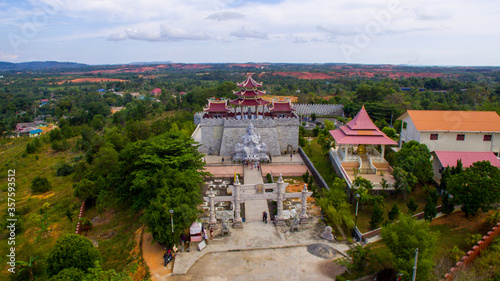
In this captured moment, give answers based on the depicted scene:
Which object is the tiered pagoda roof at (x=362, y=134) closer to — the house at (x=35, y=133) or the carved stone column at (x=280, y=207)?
the carved stone column at (x=280, y=207)

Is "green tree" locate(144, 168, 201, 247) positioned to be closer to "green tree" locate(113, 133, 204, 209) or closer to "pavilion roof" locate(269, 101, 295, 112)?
"green tree" locate(113, 133, 204, 209)

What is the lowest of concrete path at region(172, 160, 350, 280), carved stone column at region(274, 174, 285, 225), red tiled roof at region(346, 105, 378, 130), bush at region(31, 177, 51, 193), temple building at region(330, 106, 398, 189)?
bush at region(31, 177, 51, 193)

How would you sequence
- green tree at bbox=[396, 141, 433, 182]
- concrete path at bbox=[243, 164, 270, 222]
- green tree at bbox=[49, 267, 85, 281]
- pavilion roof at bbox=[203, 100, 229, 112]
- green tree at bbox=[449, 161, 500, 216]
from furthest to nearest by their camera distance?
pavilion roof at bbox=[203, 100, 229, 112], green tree at bbox=[396, 141, 433, 182], concrete path at bbox=[243, 164, 270, 222], green tree at bbox=[449, 161, 500, 216], green tree at bbox=[49, 267, 85, 281]

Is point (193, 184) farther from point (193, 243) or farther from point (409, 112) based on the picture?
point (409, 112)

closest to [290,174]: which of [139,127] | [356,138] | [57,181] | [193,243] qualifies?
[356,138]

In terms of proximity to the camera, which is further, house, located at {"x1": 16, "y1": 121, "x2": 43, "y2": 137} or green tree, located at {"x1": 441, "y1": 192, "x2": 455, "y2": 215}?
house, located at {"x1": 16, "y1": 121, "x2": 43, "y2": 137}

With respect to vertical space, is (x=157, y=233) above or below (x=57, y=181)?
above

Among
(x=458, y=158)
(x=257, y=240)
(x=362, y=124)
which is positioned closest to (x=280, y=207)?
(x=257, y=240)

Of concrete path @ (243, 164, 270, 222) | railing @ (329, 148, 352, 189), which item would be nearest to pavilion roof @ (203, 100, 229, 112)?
concrete path @ (243, 164, 270, 222)
